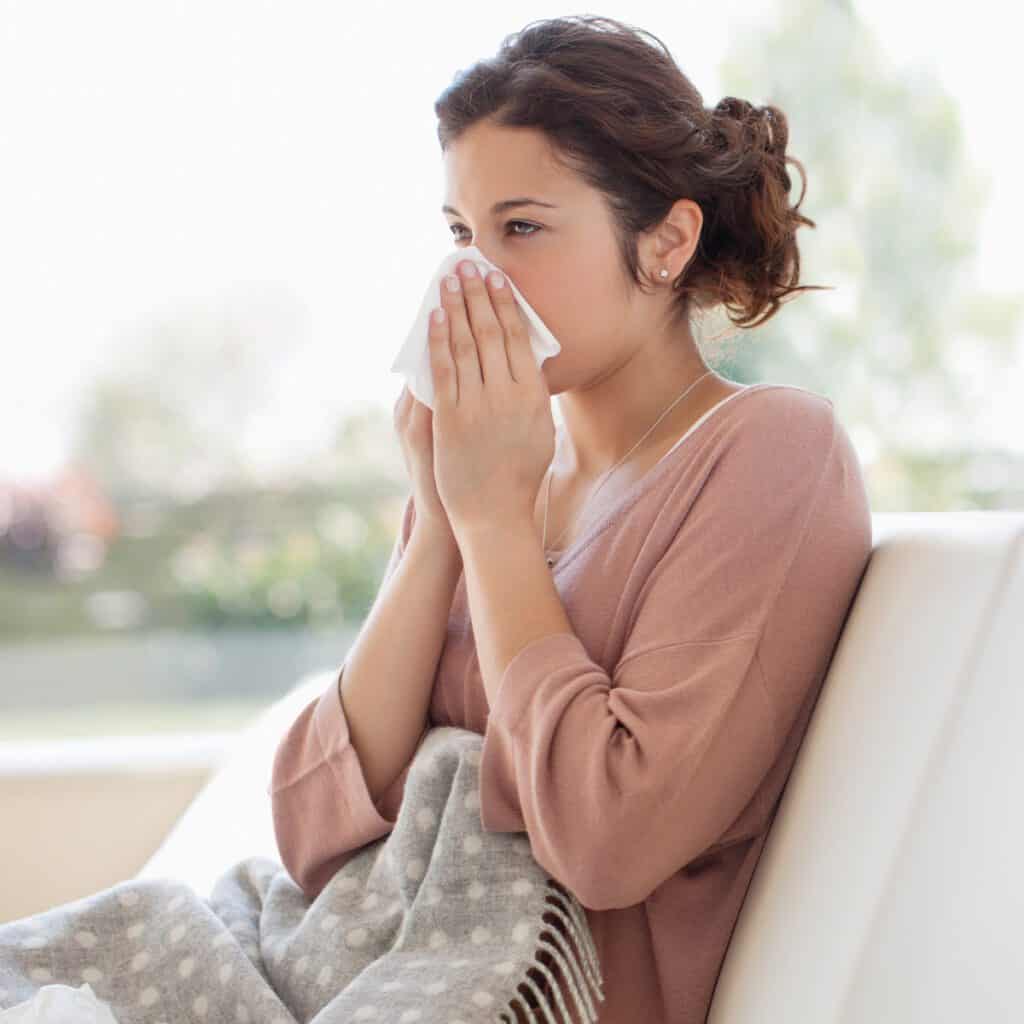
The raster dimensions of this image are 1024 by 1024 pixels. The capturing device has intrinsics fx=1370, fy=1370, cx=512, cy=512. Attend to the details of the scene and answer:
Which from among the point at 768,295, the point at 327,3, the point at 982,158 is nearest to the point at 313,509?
the point at 327,3

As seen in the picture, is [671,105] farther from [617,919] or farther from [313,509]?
[313,509]

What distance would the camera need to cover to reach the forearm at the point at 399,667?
133 cm

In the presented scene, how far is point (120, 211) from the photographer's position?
3699 millimetres

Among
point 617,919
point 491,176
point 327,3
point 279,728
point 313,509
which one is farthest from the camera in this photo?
point 313,509

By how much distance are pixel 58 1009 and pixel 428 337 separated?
25.2 inches

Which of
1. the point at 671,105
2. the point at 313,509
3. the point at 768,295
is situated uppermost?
the point at 671,105

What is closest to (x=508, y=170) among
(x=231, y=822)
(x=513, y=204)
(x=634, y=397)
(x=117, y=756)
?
(x=513, y=204)

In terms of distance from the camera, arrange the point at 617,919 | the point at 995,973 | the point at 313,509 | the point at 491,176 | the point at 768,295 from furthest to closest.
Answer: the point at 313,509
the point at 768,295
the point at 491,176
the point at 617,919
the point at 995,973

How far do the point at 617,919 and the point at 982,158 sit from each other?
9.83ft

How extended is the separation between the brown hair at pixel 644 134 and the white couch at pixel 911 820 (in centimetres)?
41

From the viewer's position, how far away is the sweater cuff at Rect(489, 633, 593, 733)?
43.9 inches

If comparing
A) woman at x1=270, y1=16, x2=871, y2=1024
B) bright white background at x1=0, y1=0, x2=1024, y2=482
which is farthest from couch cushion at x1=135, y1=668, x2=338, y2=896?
bright white background at x1=0, y1=0, x2=1024, y2=482

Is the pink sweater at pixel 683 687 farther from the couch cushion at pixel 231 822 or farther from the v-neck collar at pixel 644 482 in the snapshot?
the couch cushion at pixel 231 822

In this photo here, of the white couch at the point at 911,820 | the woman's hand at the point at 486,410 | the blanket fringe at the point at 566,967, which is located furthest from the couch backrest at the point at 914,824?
the woman's hand at the point at 486,410
